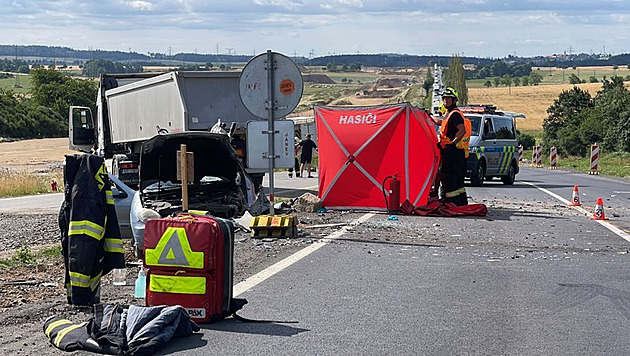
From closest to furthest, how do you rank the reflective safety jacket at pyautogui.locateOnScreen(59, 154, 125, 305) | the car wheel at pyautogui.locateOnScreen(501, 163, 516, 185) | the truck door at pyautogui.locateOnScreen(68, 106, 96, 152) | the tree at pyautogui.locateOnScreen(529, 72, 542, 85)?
the reflective safety jacket at pyautogui.locateOnScreen(59, 154, 125, 305), the truck door at pyautogui.locateOnScreen(68, 106, 96, 152), the car wheel at pyautogui.locateOnScreen(501, 163, 516, 185), the tree at pyautogui.locateOnScreen(529, 72, 542, 85)

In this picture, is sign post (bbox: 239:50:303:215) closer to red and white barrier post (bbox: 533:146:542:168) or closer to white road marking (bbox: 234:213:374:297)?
white road marking (bbox: 234:213:374:297)

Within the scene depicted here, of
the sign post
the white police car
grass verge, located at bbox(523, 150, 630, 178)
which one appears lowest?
grass verge, located at bbox(523, 150, 630, 178)

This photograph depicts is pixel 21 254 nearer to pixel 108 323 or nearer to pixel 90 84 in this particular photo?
pixel 108 323

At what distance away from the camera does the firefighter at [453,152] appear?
658 inches

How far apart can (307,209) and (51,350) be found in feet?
34.5

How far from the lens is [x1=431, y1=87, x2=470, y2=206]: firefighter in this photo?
16.7 meters

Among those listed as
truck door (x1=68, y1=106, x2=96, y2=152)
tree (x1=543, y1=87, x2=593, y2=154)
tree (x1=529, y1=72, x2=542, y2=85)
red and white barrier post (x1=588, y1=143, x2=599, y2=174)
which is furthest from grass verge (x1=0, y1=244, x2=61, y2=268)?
tree (x1=529, y1=72, x2=542, y2=85)

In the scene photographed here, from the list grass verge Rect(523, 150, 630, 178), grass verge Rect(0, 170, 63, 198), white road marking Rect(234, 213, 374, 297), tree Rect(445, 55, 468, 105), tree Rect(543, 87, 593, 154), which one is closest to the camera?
white road marking Rect(234, 213, 374, 297)

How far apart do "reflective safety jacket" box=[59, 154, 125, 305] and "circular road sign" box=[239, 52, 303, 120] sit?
5.47 m

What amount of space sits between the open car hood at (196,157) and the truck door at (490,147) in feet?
46.3

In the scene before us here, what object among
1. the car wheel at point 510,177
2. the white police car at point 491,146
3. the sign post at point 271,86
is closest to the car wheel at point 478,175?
the white police car at point 491,146

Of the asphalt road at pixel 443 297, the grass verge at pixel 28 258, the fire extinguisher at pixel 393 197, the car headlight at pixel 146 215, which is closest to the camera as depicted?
the asphalt road at pixel 443 297

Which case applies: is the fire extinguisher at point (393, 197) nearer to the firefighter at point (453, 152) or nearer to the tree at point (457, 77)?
the firefighter at point (453, 152)

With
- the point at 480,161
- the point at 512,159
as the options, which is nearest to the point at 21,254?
the point at 480,161
